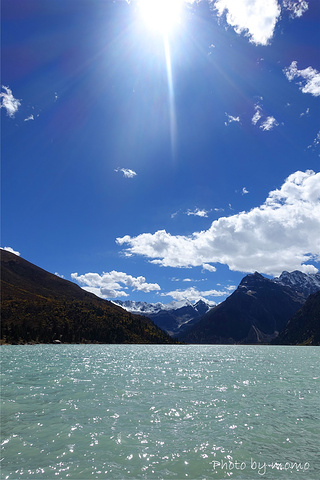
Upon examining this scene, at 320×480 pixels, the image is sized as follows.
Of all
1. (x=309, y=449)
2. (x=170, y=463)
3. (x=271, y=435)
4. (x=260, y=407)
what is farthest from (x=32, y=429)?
(x=260, y=407)

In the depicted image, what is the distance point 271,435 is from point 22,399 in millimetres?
25394

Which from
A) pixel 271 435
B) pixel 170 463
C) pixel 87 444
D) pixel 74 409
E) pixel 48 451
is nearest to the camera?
pixel 170 463

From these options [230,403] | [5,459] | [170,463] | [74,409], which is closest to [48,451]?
[5,459]

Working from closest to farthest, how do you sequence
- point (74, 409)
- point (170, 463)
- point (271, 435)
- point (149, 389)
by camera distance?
point (170, 463) → point (271, 435) → point (74, 409) → point (149, 389)

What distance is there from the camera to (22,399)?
104ft

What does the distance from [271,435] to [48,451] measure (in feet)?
51.3

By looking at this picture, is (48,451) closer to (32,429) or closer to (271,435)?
(32,429)

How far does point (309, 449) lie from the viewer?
1942cm

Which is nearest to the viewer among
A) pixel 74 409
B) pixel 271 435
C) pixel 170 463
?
pixel 170 463

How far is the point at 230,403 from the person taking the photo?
1251 inches

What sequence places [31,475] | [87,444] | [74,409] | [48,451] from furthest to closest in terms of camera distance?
[74,409]
[87,444]
[48,451]
[31,475]

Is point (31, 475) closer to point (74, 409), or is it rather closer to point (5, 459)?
point (5, 459)

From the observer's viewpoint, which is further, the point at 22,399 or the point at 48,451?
the point at 22,399

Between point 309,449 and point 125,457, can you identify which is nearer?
point 125,457
